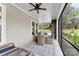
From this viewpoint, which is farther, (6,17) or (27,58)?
(6,17)

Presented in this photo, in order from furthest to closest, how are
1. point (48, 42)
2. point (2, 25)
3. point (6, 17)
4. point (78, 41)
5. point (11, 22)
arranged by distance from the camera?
point (48, 42), point (11, 22), point (6, 17), point (2, 25), point (78, 41)

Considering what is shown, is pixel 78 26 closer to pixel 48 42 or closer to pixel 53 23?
pixel 48 42

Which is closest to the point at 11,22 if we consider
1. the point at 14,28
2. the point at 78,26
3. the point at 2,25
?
the point at 14,28

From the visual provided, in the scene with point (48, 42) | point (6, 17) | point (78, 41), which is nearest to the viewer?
point (78, 41)

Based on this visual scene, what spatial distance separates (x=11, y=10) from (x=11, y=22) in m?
0.49

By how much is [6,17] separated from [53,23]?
740 cm

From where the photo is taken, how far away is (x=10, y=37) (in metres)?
4.44

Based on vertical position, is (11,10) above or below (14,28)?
above

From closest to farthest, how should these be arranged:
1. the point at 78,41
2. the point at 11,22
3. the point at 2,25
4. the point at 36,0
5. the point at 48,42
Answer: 1. the point at 36,0
2. the point at 78,41
3. the point at 2,25
4. the point at 11,22
5. the point at 48,42

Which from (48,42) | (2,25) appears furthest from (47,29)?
(2,25)

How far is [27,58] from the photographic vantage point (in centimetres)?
Answer: 136

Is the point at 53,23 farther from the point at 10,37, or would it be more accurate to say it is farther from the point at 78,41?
the point at 78,41

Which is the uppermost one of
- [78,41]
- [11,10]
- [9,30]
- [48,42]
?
[11,10]

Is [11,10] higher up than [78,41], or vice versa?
[11,10]
